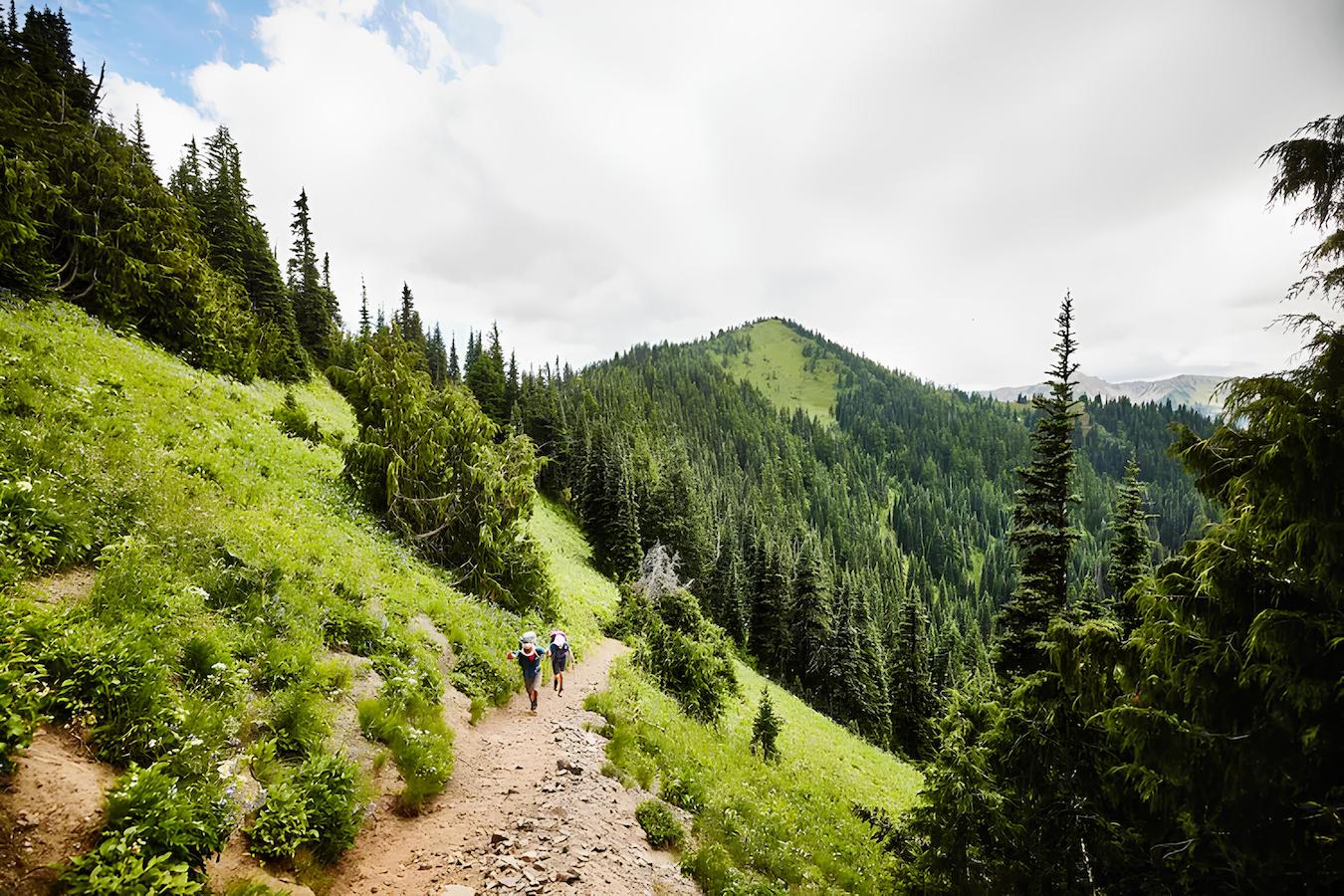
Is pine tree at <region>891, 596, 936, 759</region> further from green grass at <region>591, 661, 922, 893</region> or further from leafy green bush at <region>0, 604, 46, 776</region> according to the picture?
leafy green bush at <region>0, 604, 46, 776</region>

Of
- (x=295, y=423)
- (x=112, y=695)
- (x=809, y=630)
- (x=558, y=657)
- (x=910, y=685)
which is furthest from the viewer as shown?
(x=910, y=685)

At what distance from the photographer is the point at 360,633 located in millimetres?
10430

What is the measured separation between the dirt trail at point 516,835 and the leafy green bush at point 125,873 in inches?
90.5

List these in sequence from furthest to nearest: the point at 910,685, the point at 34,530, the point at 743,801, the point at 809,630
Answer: the point at 910,685 → the point at 809,630 → the point at 743,801 → the point at 34,530

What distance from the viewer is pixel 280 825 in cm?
557

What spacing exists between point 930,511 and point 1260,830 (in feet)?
582

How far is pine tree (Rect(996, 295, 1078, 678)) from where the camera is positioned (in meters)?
13.4

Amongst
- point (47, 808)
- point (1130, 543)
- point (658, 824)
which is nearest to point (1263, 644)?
point (658, 824)

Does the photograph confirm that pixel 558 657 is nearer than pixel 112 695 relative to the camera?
No

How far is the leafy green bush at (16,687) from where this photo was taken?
3.99 m

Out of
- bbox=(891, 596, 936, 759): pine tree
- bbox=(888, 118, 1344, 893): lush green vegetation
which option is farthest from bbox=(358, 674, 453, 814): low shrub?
bbox=(891, 596, 936, 759): pine tree

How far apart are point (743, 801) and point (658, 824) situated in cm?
314

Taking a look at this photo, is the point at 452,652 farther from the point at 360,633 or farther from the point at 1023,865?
the point at 1023,865

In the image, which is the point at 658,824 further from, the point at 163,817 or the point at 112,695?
the point at 112,695
